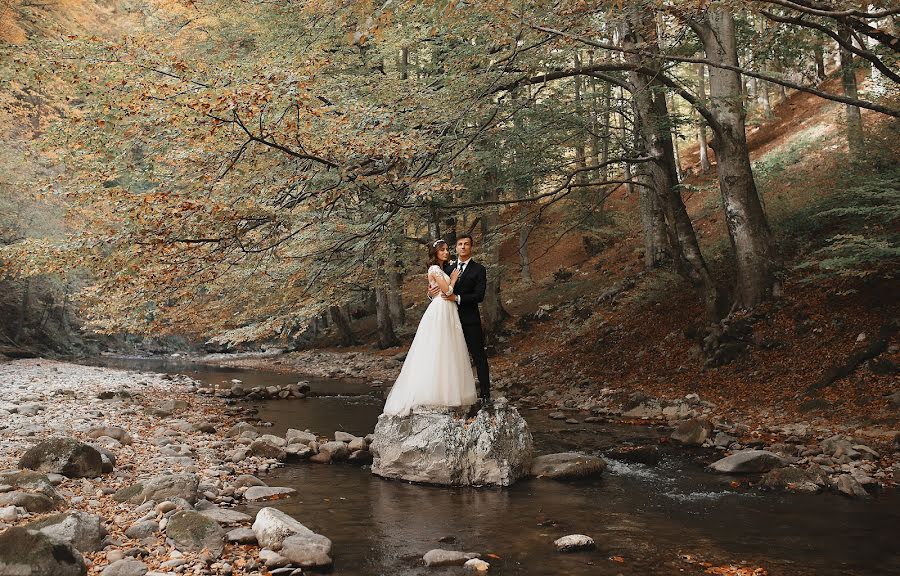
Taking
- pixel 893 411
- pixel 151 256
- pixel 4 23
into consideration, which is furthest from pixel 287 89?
pixel 4 23

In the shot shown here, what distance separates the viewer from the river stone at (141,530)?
5102mm

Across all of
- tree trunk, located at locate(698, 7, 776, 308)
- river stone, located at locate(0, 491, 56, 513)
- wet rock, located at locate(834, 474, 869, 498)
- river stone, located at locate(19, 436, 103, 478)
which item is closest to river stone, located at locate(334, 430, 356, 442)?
river stone, located at locate(19, 436, 103, 478)

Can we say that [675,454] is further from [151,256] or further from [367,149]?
[151,256]

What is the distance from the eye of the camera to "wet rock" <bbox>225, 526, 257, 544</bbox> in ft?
17.0

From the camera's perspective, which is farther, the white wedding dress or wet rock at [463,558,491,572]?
the white wedding dress

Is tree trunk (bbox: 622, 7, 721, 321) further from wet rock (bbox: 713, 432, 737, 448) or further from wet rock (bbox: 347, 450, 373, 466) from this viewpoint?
wet rock (bbox: 347, 450, 373, 466)

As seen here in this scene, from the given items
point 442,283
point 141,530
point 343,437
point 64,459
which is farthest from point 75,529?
point 343,437

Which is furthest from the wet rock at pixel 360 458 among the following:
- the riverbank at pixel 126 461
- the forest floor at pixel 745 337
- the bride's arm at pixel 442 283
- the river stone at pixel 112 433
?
the forest floor at pixel 745 337

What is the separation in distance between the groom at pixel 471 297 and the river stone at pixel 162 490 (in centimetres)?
Answer: 340

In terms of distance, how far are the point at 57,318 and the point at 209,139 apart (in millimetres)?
26488

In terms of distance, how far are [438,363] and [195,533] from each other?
3438 mm

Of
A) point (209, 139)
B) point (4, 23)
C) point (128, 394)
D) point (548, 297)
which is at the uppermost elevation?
point (4, 23)

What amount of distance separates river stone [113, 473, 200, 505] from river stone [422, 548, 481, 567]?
251 cm

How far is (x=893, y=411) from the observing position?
29.3 ft
